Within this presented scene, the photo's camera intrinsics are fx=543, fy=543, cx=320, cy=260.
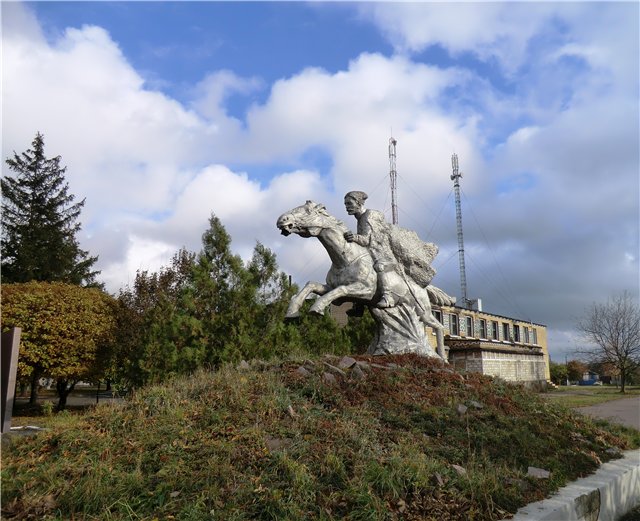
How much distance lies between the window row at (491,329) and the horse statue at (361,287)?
24.2 meters

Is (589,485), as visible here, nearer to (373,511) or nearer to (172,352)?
(373,511)

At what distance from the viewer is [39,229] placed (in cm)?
2919

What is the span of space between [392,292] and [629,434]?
14.5 ft

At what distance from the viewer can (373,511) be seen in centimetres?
404

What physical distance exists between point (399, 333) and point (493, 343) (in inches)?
1075

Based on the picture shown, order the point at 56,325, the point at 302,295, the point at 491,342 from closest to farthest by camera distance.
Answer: the point at 302,295 < the point at 56,325 < the point at 491,342

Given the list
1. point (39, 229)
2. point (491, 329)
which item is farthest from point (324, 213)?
point (491, 329)

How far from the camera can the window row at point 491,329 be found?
1505 inches

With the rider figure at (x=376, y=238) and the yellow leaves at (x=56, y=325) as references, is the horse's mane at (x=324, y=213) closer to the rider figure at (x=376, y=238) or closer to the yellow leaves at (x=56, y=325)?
the rider figure at (x=376, y=238)

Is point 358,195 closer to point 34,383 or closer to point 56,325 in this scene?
point 56,325

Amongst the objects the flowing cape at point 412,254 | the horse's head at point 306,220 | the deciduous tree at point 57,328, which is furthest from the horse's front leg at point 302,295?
the deciduous tree at point 57,328

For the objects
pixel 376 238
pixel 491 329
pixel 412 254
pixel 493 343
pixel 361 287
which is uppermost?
pixel 491 329

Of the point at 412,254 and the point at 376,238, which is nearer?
the point at 376,238

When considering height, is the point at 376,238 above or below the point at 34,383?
above
